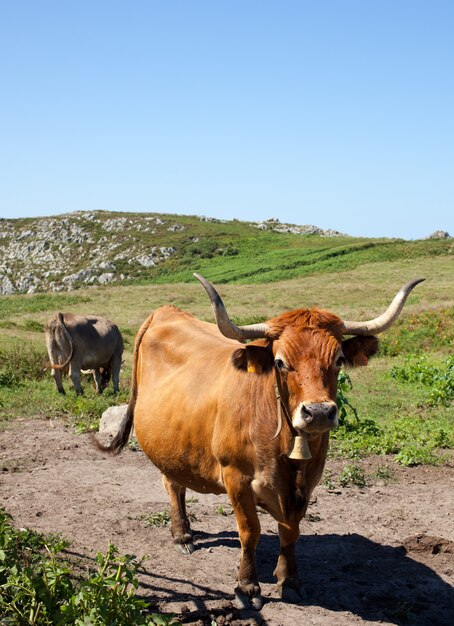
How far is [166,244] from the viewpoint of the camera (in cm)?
8200

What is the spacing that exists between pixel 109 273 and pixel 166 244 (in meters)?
10.9

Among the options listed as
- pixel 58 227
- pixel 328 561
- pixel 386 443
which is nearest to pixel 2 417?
pixel 386 443

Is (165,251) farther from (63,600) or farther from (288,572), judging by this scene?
(63,600)

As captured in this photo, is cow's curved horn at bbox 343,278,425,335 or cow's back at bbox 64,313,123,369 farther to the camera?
cow's back at bbox 64,313,123,369

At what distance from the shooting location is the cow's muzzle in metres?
4.43

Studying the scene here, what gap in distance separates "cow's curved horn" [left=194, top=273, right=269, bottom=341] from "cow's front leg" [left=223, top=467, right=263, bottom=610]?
1.18 m

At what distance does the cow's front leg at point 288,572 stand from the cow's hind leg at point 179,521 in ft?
4.10

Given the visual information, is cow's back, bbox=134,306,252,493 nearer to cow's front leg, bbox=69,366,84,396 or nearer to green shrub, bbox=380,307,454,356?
cow's front leg, bbox=69,366,84,396

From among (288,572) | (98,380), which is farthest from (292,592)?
(98,380)

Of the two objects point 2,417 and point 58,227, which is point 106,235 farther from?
point 2,417

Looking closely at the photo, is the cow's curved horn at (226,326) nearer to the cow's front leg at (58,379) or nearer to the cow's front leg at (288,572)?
the cow's front leg at (288,572)

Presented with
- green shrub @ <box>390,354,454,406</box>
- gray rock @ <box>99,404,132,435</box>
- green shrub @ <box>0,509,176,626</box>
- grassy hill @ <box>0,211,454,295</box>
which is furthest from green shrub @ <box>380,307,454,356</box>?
grassy hill @ <box>0,211,454,295</box>

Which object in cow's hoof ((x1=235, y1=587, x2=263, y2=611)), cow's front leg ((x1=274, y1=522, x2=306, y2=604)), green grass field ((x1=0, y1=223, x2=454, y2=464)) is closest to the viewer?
cow's hoof ((x1=235, y1=587, x2=263, y2=611))

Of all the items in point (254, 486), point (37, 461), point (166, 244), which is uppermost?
point (166, 244)
